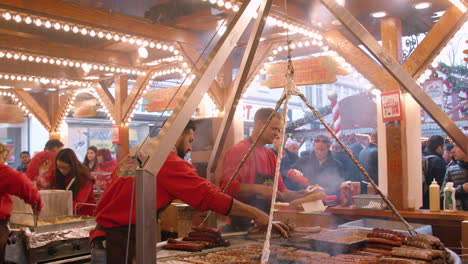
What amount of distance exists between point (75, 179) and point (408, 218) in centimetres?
457

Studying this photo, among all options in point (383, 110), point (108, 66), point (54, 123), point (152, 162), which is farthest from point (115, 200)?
point (54, 123)

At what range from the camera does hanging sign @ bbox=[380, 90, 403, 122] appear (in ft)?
22.7

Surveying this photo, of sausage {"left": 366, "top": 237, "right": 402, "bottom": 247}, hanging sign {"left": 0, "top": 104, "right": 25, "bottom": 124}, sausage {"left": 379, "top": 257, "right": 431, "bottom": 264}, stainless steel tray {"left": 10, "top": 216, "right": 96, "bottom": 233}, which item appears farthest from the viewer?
hanging sign {"left": 0, "top": 104, "right": 25, "bottom": 124}

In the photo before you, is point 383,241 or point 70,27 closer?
point 383,241

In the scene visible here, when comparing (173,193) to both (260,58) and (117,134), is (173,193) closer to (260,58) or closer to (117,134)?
(260,58)

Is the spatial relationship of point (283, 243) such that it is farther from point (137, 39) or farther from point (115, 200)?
point (137, 39)

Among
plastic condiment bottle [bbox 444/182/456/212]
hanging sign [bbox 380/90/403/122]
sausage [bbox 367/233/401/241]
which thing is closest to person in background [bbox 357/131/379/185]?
hanging sign [bbox 380/90/403/122]

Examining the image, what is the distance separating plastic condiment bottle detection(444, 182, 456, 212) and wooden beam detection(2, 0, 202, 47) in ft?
15.9

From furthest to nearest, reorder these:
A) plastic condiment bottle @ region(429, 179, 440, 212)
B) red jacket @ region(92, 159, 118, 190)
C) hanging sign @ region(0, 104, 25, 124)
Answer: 1. hanging sign @ region(0, 104, 25, 124)
2. red jacket @ region(92, 159, 118, 190)
3. plastic condiment bottle @ region(429, 179, 440, 212)

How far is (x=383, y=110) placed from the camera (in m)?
7.12

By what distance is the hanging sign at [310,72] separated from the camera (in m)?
8.09

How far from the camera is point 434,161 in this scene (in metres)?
6.96

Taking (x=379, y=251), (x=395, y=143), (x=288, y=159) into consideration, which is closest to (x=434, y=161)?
(x=395, y=143)

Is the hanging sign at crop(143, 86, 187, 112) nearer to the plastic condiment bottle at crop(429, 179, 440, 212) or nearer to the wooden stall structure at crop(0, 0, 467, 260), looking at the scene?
the wooden stall structure at crop(0, 0, 467, 260)
